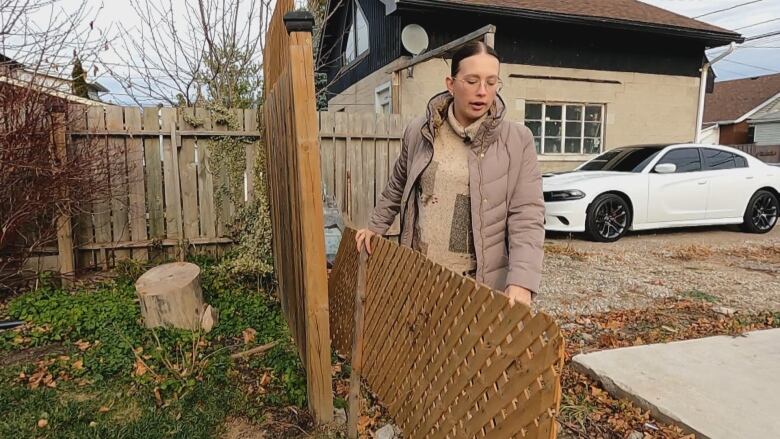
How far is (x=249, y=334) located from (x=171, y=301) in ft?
2.16

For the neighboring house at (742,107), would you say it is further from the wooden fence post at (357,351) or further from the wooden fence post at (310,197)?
the wooden fence post at (310,197)

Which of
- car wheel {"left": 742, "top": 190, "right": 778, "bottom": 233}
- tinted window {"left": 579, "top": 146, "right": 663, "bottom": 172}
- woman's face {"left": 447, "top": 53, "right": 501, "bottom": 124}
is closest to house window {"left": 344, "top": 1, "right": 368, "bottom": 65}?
tinted window {"left": 579, "top": 146, "right": 663, "bottom": 172}

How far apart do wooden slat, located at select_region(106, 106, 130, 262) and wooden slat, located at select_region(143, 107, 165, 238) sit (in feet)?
0.73

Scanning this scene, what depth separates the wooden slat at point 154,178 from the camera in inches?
211

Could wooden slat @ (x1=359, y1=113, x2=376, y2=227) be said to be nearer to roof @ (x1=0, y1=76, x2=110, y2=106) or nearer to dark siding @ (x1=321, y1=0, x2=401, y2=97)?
roof @ (x1=0, y1=76, x2=110, y2=106)

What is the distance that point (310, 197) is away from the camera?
2338 millimetres

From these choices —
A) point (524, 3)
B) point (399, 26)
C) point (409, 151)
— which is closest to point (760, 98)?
point (524, 3)

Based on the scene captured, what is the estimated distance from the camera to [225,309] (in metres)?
4.43

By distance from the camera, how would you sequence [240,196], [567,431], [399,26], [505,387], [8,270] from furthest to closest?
[399,26], [240,196], [8,270], [567,431], [505,387]

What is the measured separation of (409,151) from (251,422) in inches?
68.6

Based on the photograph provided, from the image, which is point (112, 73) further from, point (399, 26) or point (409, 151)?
point (409, 151)

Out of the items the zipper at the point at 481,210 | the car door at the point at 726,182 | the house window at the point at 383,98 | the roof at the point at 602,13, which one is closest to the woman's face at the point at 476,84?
the zipper at the point at 481,210

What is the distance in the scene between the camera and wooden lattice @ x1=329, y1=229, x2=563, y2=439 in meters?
1.15

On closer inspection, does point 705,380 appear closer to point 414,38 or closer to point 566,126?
point 414,38
